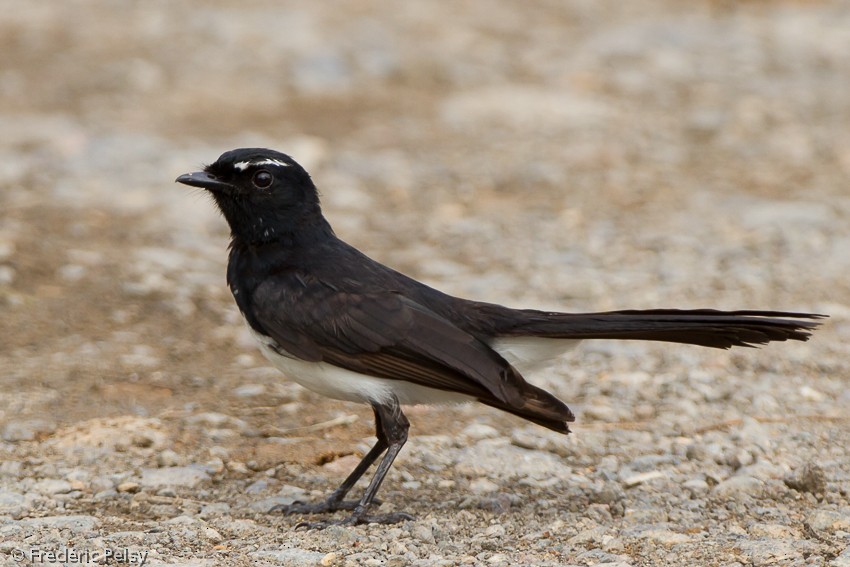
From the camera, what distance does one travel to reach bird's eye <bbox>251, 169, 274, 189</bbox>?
5676 mm

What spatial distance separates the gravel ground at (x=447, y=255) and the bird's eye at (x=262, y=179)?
4.06 feet

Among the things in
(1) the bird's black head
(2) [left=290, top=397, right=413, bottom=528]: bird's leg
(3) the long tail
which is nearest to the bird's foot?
(2) [left=290, top=397, right=413, bottom=528]: bird's leg

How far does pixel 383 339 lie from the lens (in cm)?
514

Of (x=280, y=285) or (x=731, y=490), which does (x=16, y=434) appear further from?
(x=731, y=490)

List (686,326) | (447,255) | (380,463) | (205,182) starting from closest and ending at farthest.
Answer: (686,326) < (380,463) < (205,182) < (447,255)

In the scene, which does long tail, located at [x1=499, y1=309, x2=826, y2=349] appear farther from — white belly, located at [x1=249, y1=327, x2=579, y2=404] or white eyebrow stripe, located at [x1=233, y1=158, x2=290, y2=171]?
white eyebrow stripe, located at [x1=233, y1=158, x2=290, y2=171]

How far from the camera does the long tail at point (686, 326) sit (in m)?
4.96

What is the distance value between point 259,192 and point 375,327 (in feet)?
3.16

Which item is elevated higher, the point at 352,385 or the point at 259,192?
the point at 259,192

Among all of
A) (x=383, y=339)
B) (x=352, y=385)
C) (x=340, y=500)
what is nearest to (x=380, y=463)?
(x=340, y=500)

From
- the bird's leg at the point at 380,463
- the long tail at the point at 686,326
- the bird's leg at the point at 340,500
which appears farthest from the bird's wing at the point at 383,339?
the bird's leg at the point at 340,500

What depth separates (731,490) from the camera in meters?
5.37

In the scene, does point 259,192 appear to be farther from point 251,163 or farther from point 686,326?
point 686,326

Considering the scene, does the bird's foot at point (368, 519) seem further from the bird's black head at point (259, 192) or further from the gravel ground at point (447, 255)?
the bird's black head at point (259, 192)
